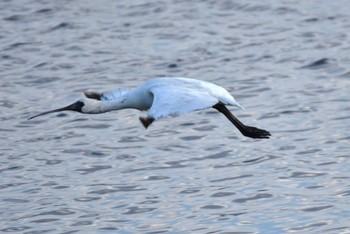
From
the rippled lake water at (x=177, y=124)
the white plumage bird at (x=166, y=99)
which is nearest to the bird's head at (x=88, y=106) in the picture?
the white plumage bird at (x=166, y=99)

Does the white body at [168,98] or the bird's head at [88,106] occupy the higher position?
the white body at [168,98]

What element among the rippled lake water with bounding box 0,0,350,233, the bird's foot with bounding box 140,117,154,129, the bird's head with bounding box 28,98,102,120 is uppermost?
the bird's foot with bounding box 140,117,154,129

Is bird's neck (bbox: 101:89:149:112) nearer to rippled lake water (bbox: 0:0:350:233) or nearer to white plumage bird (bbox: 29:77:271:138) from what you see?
white plumage bird (bbox: 29:77:271:138)

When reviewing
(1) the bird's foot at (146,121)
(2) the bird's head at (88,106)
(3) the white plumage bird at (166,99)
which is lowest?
(2) the bird's head at (88,106)

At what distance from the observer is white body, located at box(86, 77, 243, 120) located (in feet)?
41.4

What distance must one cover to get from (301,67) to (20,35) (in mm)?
5315

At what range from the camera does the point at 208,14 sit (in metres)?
24.2

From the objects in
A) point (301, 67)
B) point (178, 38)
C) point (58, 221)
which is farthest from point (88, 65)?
point (58, 221)

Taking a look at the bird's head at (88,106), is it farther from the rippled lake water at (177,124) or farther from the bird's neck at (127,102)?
the rippled lake water at (177,124)

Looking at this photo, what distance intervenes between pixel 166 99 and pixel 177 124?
18.9 feet

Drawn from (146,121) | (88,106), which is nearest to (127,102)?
(88,106)

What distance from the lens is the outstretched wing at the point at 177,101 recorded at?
492 inches

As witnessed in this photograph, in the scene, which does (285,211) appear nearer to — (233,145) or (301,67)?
(233,145)

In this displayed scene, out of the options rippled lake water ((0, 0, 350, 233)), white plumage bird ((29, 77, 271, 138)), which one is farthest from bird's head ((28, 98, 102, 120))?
rippled lake water ((0, 0, 350, 233))
